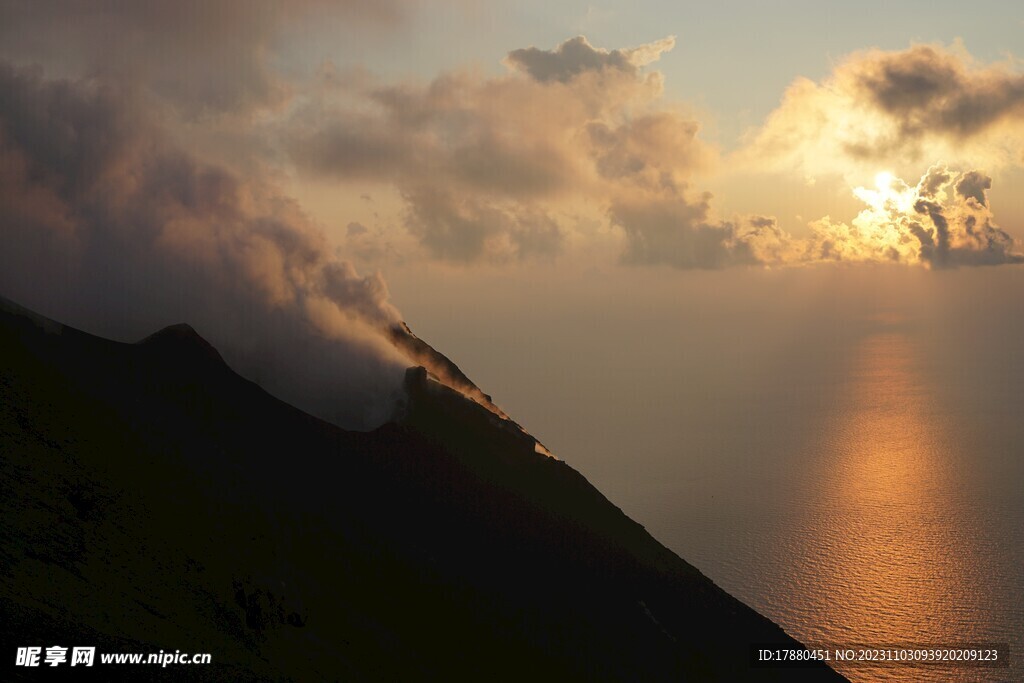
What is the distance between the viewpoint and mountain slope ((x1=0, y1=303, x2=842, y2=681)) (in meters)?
40.8

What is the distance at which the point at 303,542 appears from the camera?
57625 mm

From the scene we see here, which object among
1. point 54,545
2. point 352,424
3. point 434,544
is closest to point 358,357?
point 352,424

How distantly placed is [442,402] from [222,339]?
26168 mm

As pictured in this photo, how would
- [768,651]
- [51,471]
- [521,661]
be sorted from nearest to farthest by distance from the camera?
[51,471], [521,661], [768,651]

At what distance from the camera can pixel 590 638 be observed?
2527 inches

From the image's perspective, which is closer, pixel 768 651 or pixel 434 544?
pixel 434 544

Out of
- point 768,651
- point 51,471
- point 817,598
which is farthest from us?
point 817,598

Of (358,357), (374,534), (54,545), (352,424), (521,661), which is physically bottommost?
(521,661)

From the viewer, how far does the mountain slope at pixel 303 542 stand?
134 feet

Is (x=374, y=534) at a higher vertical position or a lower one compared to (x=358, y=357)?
lower

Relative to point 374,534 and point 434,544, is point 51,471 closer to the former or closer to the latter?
point 374,534

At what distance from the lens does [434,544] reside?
6594cm

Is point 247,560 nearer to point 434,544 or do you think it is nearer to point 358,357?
point 434,544

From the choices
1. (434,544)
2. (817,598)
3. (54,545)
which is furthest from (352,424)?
(817,598)
